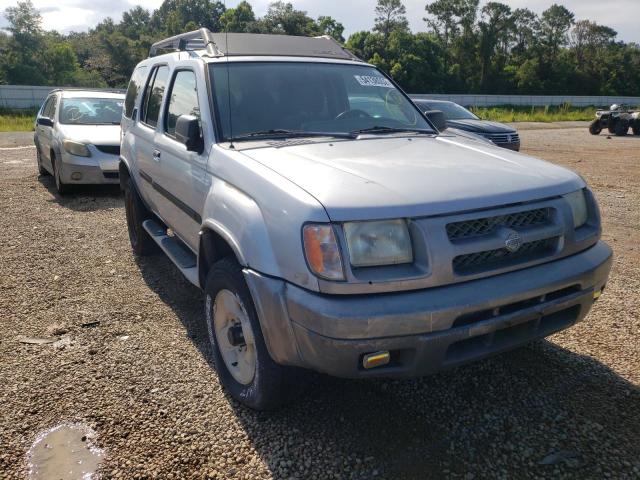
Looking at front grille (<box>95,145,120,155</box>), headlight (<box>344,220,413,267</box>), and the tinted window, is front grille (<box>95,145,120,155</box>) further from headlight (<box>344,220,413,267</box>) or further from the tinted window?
headlight (<box>344,220,413,267</box>)

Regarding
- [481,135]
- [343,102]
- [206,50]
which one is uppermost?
[206,50]

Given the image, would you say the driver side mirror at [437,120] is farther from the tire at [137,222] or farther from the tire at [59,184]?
the tire at [59,184]

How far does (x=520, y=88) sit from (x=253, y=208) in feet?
241

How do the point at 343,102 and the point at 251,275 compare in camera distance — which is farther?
the point at 343,102

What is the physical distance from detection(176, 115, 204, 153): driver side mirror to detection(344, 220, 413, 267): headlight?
143 cm

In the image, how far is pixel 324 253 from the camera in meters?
2.25

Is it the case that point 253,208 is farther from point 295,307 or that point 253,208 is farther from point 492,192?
point 492,192

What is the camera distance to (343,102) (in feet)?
12.6

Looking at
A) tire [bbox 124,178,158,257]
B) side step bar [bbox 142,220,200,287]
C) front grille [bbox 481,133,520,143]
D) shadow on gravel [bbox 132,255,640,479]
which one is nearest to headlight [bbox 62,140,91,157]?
tire [bbox 124,178,158,257]

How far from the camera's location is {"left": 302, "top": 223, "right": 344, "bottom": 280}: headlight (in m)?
2.24

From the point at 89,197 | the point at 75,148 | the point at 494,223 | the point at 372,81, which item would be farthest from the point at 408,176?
the point at 89,197

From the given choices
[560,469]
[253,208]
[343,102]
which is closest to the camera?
[560,469]

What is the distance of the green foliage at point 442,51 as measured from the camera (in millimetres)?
56438

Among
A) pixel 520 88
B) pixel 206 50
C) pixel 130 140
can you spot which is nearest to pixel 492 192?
pixel 206 50
